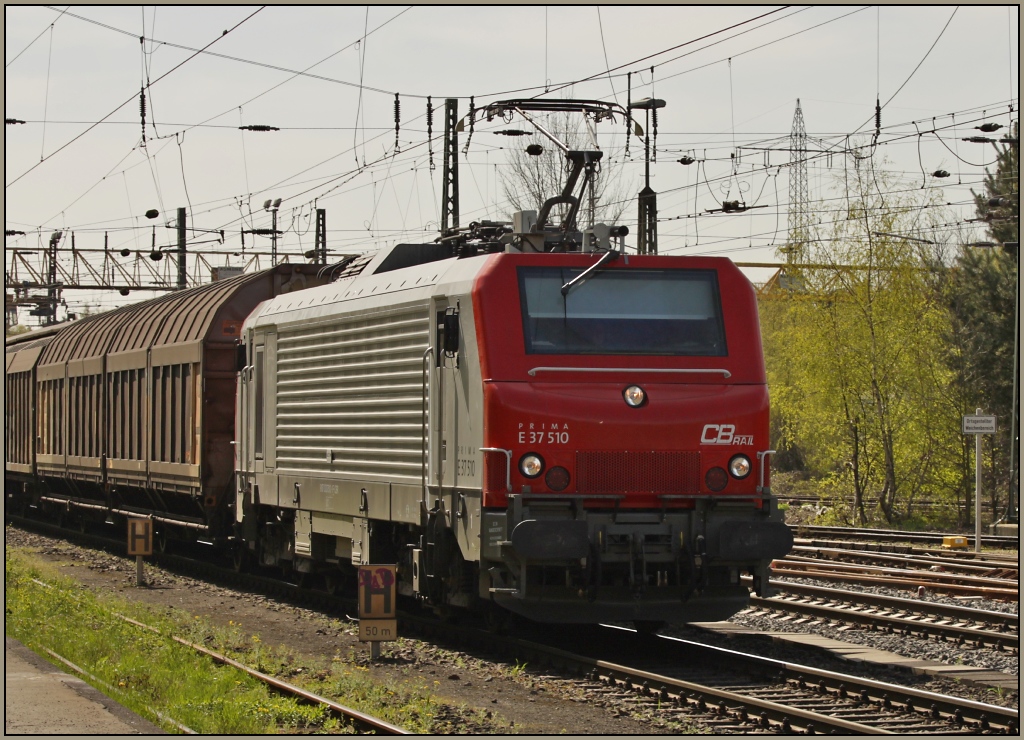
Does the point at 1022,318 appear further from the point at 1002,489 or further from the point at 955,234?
the point at 955,234

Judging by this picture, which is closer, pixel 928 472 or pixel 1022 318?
pixel 1022 318

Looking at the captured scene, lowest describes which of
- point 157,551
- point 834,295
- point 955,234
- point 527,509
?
point 157,551

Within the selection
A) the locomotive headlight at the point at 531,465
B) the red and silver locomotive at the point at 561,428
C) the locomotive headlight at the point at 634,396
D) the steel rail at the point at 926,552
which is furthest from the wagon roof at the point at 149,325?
the steel rail at the point at 926,552

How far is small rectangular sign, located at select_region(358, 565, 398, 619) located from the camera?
11906mm

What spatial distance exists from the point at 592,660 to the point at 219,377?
10.2 m

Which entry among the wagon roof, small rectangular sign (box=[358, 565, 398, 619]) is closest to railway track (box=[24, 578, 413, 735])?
small rectangular sign (box=[358, 565, 398, 619])

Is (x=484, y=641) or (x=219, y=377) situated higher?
(x=219, y=377)

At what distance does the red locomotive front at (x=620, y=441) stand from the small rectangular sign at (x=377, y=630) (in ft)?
3.36

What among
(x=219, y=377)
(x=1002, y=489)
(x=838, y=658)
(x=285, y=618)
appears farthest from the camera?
(x=1002, y=489)

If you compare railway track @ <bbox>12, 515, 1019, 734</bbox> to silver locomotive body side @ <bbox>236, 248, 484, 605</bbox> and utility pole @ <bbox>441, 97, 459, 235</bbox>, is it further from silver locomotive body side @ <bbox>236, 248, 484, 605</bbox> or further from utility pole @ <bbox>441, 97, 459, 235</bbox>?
utility pole @ <bbox>441, 97, 459, 235</bbox>

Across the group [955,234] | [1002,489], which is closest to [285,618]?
[1002,489]

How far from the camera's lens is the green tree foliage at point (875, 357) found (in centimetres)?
3484

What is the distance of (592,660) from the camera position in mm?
11117

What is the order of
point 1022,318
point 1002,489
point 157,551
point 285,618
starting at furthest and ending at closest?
point 1002,489
point 157,551
point 1022,318
point 285,618
